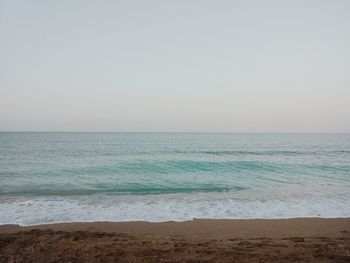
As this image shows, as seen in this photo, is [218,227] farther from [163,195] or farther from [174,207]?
[163,195]

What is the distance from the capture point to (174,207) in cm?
946

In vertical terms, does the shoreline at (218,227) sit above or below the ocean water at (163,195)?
above

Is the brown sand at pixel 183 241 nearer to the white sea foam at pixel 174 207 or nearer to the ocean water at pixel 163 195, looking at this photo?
the white sea foam at pixel 174 207

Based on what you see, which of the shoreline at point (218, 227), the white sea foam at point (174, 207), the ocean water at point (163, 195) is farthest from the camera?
the ocean water at point (163, 195)

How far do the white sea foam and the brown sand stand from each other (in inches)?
26.8

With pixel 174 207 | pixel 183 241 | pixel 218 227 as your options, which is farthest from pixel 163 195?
pixel 183 241

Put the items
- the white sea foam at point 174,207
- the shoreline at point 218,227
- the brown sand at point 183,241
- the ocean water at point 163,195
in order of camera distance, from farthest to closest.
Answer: the ocean water at point 163,195, the white sea foam at point 174,207, the shoreline at point 218,227, the brown sand at point 183,241

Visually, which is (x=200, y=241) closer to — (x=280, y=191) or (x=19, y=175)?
(x=280, y=191)

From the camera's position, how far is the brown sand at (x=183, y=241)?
5.10 meters

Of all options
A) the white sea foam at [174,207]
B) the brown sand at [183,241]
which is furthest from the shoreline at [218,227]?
the white sea foam at [174,207]

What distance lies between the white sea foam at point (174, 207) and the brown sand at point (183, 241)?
0.68 metres

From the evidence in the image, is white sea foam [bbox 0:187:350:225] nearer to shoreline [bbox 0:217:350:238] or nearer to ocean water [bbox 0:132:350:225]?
ocean water [bbox 0:132:350:225]

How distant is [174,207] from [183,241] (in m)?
Result: 3.46

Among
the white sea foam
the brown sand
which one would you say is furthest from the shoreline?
the white sea foam
